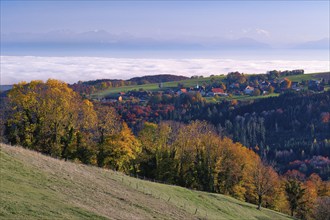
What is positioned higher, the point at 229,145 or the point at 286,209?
the point at 229,145

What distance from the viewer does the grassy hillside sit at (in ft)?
72.1

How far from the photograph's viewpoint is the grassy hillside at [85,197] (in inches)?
866

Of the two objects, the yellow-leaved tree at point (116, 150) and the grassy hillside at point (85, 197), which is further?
the yellow-leaved tree at point (116, 150)

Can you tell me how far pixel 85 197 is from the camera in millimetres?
27484

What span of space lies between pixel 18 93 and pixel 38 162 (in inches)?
776

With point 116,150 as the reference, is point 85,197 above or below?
above

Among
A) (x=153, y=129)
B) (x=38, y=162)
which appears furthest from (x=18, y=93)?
(x=153, y=129)

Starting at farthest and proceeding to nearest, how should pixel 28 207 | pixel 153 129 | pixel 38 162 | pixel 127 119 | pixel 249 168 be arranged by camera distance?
pixel 127 119 → pixel 153 129 → pixel 249 168 → pixel 38 162 → pixel 28 207

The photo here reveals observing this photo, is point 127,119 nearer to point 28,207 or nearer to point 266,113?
point 266,113

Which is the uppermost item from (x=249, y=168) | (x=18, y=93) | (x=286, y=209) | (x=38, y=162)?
(x=18, y=93)

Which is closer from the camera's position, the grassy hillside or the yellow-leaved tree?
the grassy hillside

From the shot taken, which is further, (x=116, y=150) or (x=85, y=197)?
(x=116, y=150)

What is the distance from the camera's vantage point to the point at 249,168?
59.8 metres

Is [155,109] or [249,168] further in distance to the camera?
[155,109]
